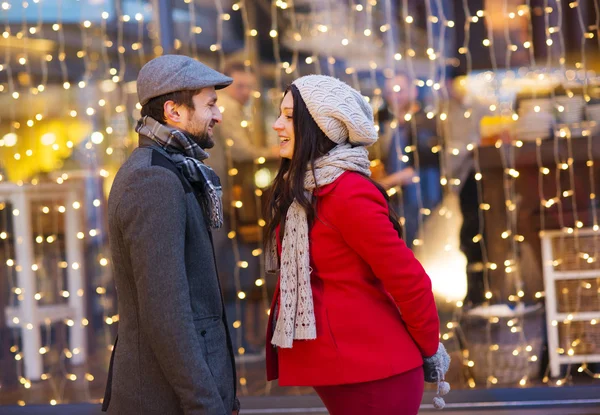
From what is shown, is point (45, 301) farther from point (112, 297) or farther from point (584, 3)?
point (584, 3)

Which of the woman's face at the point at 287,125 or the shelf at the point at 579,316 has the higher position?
the woman's face at the point at 287,125

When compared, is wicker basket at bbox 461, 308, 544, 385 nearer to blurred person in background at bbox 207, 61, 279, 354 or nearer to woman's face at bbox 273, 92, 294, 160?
blurred person in background at bbox 207, 61, 279, 354

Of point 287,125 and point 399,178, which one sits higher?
point 287,125

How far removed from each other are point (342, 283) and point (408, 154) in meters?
1.98

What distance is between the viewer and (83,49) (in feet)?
14.1

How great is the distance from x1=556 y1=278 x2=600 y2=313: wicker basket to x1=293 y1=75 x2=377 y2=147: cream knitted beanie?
208cm

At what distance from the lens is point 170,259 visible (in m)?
1.93

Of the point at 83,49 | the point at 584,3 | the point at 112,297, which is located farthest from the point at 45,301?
→ the point at 584,3

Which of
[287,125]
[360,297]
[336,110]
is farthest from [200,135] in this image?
[360,297]

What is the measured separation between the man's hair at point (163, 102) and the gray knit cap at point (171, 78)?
16mm

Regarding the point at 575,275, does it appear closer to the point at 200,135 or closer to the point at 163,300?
the point at 200,135

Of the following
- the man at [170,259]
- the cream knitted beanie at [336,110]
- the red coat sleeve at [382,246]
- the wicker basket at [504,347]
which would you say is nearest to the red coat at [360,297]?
the red coat sleeve at [382,246]

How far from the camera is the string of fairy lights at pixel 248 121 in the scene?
399 centimetres

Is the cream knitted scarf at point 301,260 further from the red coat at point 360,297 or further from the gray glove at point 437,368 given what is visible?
the gray glove at point 437,368
